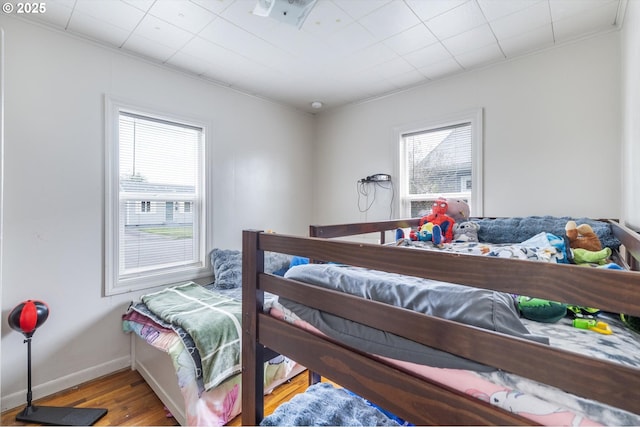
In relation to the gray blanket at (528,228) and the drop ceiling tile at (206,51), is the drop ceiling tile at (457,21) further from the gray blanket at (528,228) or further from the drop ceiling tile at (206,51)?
the drop ceiling tile at (206,51)

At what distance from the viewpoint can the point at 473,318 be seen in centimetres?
67

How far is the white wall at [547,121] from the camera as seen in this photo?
6.52 ft

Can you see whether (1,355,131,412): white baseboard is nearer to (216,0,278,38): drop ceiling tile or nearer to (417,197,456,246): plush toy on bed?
(417,197,456,246): plush toy on bed

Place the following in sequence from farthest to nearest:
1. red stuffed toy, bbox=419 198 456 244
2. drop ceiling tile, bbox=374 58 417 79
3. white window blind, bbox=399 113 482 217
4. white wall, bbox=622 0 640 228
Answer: white window blind, bbox=399 113 482 217, drop ceiling tile, bbox=374 58 417 79, red stuffed toy, bbox=419 198 456 244, white wall, bbox=622 0 640 228

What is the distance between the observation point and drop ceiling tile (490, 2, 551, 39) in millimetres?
1773

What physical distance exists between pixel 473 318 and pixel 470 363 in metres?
0.10

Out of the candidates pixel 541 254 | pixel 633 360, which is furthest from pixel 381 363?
pixel 541 254

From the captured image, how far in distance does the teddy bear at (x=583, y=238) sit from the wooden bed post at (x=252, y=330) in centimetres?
182

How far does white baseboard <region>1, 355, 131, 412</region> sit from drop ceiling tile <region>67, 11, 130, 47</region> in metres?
2.47

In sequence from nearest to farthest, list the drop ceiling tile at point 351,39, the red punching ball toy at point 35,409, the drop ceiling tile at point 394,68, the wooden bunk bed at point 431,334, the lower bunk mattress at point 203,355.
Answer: the wooden bunk bed at point 431,334 < the lower bunk mattress at point 203,355 < the red punching ball toy at point 35,409 < the drop ceiling tile at point 351,39 < the drop ceiling tile at point 394,68

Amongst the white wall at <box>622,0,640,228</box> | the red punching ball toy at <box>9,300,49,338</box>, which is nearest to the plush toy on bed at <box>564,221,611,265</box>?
the white wall at <box>622,0,640,228</box>

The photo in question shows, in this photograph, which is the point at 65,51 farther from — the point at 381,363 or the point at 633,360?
the point at 633,360

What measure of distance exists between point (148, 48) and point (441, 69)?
2.51 meters

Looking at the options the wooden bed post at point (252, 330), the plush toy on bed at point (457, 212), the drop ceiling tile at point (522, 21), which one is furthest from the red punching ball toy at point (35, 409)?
the drop ceiling tile at point (522, 21)
